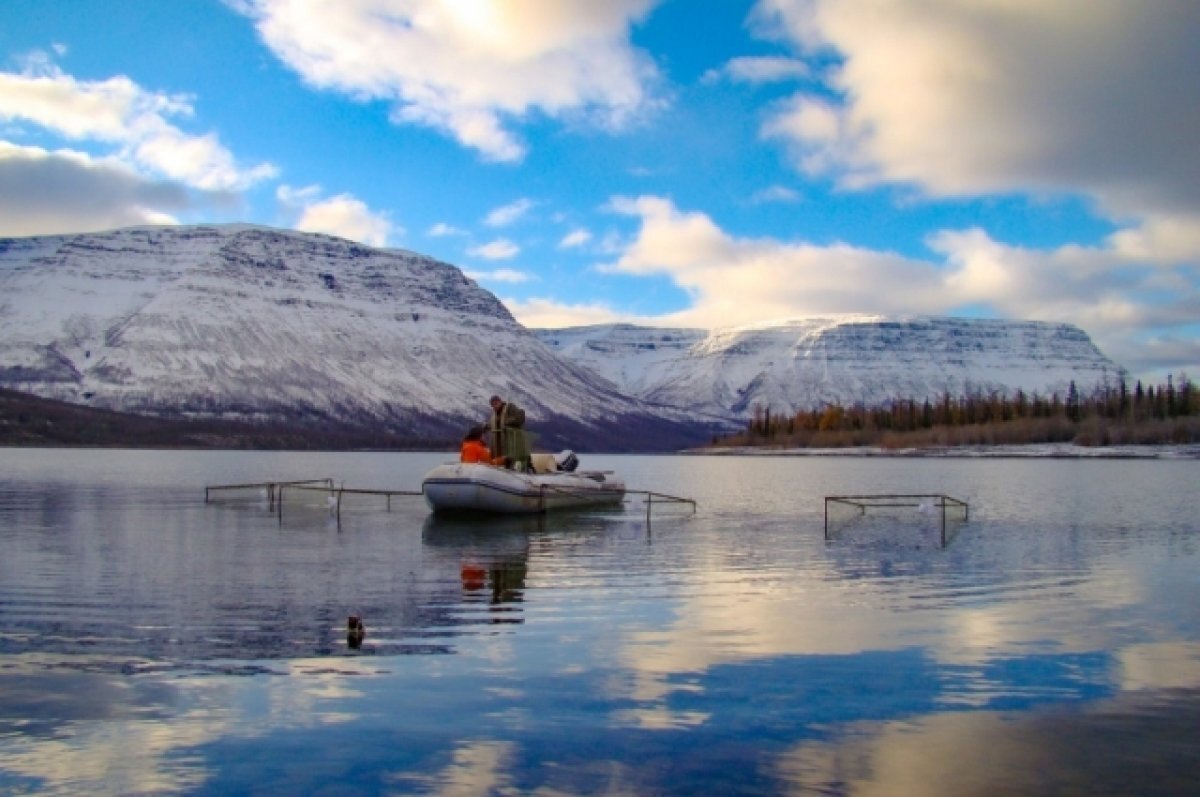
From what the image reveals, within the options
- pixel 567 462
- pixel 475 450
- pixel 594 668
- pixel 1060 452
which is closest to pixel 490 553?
pixel 475 450

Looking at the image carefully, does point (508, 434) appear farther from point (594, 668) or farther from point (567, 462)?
point (594, 668)

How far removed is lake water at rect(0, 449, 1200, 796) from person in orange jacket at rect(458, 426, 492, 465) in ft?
31.7

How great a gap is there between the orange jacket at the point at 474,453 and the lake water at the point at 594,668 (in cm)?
964

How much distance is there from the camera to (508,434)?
4638cm

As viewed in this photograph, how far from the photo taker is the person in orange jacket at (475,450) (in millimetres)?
44469

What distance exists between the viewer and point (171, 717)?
A: 1291 centimetres

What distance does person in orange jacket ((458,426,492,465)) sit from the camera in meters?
44.5

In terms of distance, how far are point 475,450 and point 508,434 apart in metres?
2.32

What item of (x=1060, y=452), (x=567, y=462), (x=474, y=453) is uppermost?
(x=474, y=453)

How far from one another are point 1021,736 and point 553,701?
18.9ft

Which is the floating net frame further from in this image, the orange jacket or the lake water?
the orange jacket

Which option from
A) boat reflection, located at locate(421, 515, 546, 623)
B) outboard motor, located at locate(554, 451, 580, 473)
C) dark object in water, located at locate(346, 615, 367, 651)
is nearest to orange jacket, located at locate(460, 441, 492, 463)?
boat reflection, located at locate(421, 515, 546, 623)

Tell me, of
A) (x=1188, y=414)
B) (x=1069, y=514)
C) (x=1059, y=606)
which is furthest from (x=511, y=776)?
(x=1188, y=414)

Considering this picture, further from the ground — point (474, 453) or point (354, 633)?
point (474, 453)
